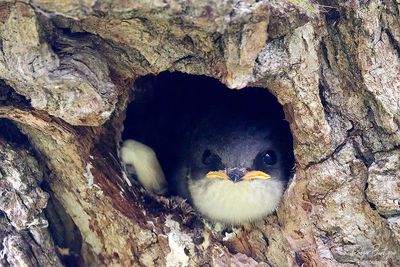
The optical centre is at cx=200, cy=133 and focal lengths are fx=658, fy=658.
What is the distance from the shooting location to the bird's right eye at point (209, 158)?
9.39ft

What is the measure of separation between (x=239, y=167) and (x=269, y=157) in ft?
0.62

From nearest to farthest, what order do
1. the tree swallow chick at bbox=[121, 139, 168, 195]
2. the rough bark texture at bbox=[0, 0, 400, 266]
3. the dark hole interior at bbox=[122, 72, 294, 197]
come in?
1. the rough bark texture at bbox=[0, 0, 400, 266]
2. the tree swallow chick at bbox=[121, 139, 168, 195]
3. the dark hole interior at bbox=[122, 72, 294, 197]

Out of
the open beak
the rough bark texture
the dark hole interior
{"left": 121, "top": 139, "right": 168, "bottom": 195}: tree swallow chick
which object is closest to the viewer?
the rough bark texture

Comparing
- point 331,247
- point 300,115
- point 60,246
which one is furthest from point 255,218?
point 60,246

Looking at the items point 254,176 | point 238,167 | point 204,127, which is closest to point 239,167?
point 238,167

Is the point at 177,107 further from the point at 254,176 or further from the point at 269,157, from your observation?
the point at 254,176

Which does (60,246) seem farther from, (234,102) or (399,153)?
(399,153)

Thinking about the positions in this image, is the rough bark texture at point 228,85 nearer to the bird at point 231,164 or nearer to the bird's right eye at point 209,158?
the bird at point 231,164

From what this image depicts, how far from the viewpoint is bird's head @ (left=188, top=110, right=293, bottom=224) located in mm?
2660

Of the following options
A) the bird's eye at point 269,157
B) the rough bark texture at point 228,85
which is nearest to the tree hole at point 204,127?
the bird's eye at point 269,157

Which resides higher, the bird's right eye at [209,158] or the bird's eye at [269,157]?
the bird's eye at [269,157]

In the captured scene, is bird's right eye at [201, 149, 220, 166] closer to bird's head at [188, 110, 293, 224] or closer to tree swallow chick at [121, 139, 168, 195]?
bird's head at [188, 110, 293, 224]

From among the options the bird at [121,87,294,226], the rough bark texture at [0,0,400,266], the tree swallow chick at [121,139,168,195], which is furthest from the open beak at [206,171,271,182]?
the tree swallow chick at [121,139,168,195]

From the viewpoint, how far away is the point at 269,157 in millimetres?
2854
